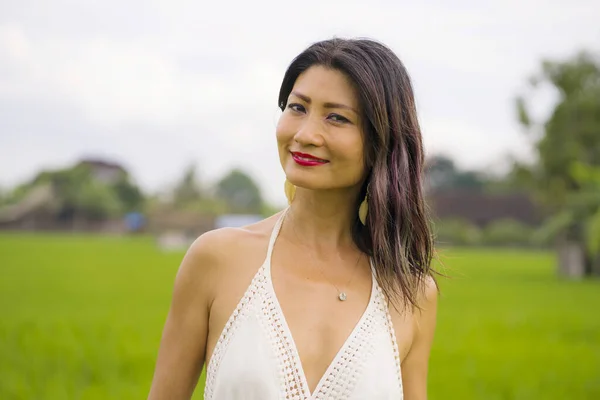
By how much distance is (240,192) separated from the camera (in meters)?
100

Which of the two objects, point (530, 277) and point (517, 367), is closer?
point (517, 367)

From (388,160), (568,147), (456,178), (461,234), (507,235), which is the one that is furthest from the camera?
(456,178)

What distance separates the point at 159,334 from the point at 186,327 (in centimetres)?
1075

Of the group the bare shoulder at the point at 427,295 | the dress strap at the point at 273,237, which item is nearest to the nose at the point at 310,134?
the dress strap at the point at 273,237

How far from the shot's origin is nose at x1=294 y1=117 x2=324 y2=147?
6.75 ft

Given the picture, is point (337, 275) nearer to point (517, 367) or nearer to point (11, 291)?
point (517, 367)

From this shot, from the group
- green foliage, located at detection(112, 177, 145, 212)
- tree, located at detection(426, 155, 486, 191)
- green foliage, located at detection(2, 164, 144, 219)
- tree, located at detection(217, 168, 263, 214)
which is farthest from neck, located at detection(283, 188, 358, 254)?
tree, located at detection(217, 168, 263, 214)

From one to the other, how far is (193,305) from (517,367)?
8.94 meters

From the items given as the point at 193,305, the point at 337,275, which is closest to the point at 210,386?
the point at 193,305

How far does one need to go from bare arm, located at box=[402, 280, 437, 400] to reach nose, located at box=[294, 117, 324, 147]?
542 mm

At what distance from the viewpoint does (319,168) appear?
2.11 metres

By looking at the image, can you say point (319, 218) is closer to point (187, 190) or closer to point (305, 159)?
point (305, 159)

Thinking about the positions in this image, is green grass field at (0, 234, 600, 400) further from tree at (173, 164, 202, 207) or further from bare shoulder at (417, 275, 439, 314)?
tree at (173, 164, 202, 207)

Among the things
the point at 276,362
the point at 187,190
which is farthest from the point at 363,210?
the point at 187,190
